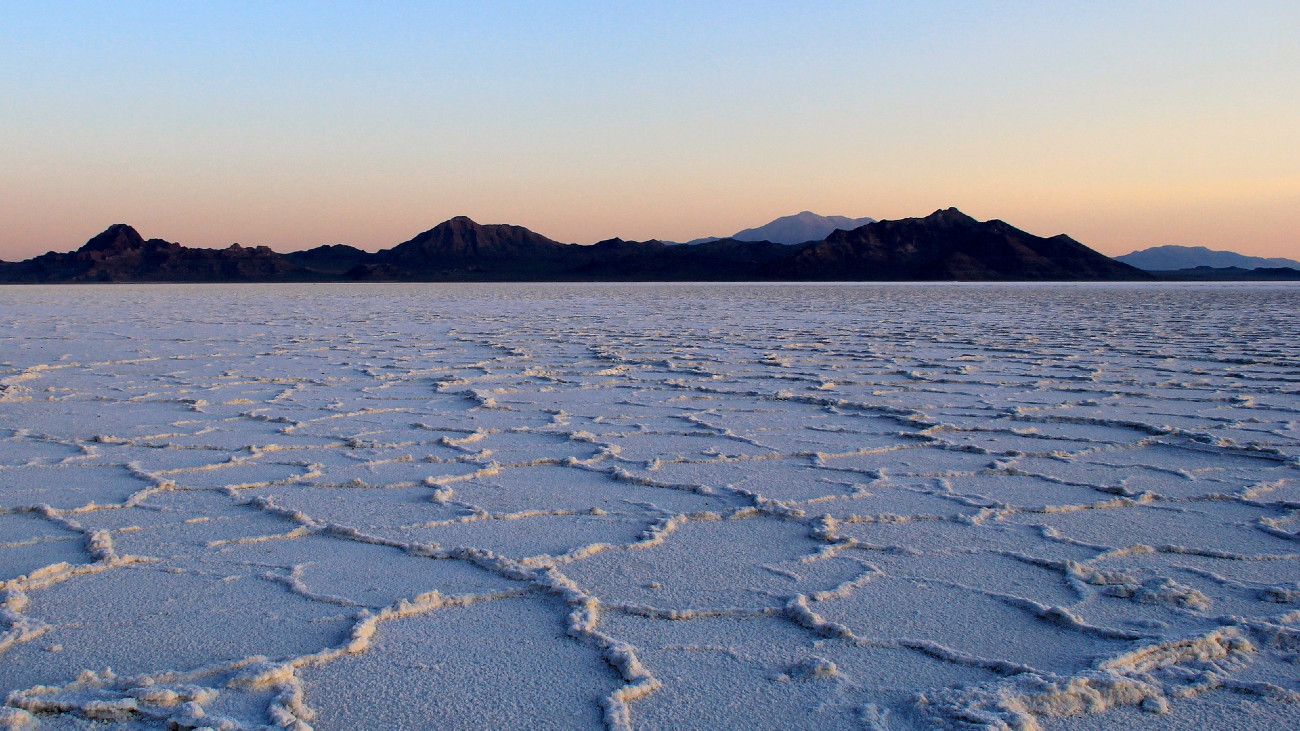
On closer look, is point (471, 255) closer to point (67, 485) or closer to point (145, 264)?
point (145, 264)

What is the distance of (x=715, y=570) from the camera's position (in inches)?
76.6

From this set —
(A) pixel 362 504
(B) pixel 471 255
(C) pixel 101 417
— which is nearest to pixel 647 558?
(A) pixel 362 504

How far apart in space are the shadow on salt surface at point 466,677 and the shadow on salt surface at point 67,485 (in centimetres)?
131

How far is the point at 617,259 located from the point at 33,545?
79.9m

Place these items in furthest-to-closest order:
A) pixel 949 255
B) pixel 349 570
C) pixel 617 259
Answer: pixel 617 259 → pixel 949 255 → pixel 349 570

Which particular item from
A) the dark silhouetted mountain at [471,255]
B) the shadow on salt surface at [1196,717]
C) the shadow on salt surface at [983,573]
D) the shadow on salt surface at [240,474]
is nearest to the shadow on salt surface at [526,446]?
the shadow on salt surface at [240,474]

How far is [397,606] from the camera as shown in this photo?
1707 mm

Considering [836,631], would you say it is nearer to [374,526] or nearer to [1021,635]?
[1021,635]

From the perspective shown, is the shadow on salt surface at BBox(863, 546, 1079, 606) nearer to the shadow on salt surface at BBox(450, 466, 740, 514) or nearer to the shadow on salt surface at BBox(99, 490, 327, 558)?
the shadow on salt surface at BBox(450, 466, 740, 514)

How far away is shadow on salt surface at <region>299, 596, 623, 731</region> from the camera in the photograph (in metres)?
1.31

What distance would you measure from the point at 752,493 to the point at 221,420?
228 centimetres

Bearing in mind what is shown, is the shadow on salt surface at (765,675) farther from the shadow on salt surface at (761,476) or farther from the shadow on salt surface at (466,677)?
the shadow on salt surface at (761,476)

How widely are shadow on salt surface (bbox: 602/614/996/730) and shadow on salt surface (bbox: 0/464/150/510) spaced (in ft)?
5.24

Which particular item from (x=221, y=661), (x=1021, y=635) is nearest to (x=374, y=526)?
(x=221, y=661)
